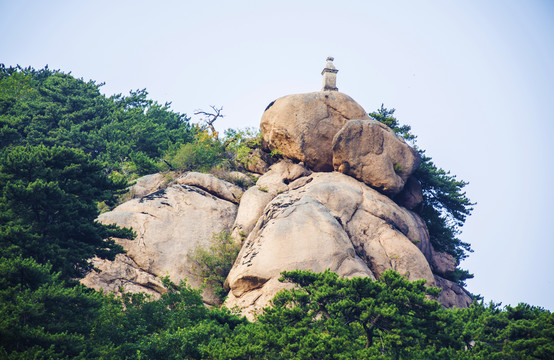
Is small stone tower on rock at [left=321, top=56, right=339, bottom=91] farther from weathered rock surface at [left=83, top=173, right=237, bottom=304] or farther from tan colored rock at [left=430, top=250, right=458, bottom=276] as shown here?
tan colored rock at [left=430, top=250, right=458, bottom=276]

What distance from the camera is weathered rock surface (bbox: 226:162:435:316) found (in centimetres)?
2353

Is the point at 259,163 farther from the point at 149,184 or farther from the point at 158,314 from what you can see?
the point at 158,314

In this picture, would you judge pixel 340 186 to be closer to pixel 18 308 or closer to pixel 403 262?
pixel 403 262

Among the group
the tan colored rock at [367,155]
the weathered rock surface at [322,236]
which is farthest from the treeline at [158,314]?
the tan colored rock at [367,155]

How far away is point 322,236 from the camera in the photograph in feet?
79.7

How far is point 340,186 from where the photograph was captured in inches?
1120

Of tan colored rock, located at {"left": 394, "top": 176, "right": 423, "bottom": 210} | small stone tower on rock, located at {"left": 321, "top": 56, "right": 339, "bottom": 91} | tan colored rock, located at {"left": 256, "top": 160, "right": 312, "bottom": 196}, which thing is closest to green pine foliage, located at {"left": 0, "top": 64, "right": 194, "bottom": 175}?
tan colored rock, located at {"left": 256, "top": 160, "right": 312, "bottom": 196}

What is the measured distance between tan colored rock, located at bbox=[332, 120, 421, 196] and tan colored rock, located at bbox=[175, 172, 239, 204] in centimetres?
623

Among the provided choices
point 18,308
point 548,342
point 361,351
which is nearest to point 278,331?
point 361,351

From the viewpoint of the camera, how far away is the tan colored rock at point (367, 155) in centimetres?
2997

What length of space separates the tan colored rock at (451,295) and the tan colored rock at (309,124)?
9.15 meters

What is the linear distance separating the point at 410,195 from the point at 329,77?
9369 mm

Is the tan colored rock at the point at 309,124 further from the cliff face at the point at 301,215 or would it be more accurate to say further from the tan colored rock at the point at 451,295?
the tan colored rock at the point at 451,295

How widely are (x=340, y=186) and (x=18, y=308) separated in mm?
17467
